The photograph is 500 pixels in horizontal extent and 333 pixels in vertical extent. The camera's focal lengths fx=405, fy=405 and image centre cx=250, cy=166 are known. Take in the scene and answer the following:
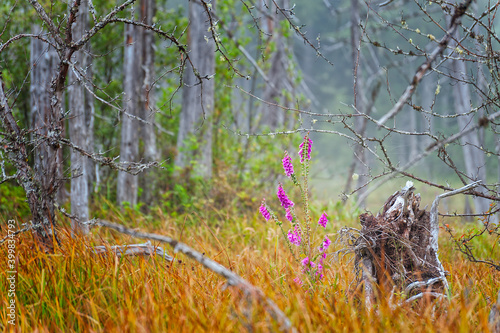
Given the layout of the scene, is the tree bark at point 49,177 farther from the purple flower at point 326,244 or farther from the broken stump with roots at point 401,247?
the broken stump with roots at point 401,247

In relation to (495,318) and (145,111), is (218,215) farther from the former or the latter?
(495,318)

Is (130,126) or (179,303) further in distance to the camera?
(130,126)

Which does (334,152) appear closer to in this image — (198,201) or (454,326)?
(198,201)

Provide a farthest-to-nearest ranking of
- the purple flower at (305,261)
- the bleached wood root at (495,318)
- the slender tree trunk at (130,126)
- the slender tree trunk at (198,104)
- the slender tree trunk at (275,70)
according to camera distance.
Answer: the slender tree trunk at (275,70) → the slender tree trunk at (198,104) → the slender tree trunk at (130,126) → the purple flower at (305,261) → the bleached wood root at (495,318)

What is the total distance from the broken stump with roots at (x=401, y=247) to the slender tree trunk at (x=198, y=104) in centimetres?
428

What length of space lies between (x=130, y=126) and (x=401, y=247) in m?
5.19

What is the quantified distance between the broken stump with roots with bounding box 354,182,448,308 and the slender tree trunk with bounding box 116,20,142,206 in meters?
4.66

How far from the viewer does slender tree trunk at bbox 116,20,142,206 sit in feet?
22.1

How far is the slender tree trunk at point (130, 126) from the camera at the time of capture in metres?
6.74

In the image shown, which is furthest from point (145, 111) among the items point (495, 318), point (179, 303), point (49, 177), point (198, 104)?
point (495, 318)

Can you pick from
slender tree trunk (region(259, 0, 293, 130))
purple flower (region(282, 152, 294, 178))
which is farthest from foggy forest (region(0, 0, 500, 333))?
slender tree trunk (region(259, 0, 293, 130))

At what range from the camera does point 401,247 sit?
Result: 2.76 metres

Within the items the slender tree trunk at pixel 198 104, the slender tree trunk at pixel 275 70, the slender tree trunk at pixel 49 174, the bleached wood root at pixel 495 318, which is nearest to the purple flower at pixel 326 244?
the bleached wood root at pixel 495 318

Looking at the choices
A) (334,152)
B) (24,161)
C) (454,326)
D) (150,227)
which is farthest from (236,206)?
(334,152)
